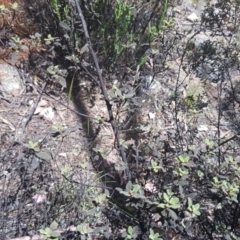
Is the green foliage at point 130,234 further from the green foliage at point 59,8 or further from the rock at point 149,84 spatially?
the green foliage at point 59,8

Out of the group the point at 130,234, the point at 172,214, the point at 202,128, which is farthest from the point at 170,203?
the point at 202,128

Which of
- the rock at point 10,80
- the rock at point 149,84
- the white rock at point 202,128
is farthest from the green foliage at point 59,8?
the white rock at point 202,128

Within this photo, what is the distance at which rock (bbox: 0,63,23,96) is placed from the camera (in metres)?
2.73

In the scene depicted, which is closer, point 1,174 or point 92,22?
point 1,174

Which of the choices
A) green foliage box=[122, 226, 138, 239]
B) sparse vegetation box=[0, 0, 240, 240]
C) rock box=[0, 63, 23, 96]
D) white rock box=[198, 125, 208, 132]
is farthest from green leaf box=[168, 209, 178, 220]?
rock box=[0, 63, 23, 96]

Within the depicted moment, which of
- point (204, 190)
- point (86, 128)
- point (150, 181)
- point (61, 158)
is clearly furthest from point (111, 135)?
point (204, 190)

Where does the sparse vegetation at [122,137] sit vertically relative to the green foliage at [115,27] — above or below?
below

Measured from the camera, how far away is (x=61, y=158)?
243 cm

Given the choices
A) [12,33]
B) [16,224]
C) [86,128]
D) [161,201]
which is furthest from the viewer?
[12,33]

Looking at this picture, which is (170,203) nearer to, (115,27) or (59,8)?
(115,27)

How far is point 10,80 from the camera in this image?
275 centimetres

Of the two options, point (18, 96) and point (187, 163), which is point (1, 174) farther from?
point (187, 163)

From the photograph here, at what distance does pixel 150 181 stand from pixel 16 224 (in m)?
0.75

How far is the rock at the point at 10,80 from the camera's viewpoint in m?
2.73
